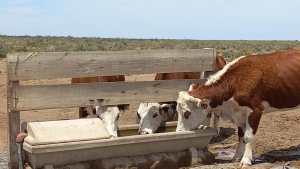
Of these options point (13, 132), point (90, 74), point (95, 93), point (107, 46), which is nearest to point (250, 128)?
point (95, 93)

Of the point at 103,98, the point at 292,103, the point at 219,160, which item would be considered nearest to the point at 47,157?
the point at 103,98

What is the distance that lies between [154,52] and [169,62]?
0.31m

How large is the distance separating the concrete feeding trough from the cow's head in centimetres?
91

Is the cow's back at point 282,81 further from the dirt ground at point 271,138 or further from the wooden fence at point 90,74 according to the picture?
the wooden fence at point 90,74

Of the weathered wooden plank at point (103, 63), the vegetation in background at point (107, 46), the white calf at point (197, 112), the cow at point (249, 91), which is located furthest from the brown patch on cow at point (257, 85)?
the vegetation in background at point (107, 46)

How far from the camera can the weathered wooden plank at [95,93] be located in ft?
23.9

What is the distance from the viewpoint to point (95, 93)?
777cm

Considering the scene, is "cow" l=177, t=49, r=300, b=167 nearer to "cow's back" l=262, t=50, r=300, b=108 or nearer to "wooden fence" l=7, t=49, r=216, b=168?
"cow's back" l=262, t=50, r=300, b=108

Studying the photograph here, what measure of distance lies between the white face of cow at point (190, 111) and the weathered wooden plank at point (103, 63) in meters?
0.65

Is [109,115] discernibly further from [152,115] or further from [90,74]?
[152,115]

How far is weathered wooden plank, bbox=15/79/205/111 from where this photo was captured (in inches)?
287

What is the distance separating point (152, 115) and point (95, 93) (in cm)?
145

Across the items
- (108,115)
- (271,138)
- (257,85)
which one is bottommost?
(271,138)

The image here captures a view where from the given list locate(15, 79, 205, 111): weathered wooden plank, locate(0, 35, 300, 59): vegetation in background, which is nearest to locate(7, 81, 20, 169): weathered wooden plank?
locate(15, 79, 205, 111): weathered wooden plank
